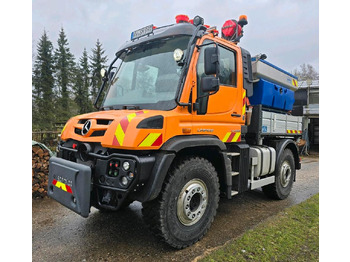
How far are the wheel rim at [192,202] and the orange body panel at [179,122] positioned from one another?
0.65 meters

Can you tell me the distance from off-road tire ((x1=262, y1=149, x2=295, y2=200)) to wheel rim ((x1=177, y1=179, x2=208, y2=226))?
233 centimetres

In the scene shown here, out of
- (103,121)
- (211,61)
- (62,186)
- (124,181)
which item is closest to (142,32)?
(211,61)

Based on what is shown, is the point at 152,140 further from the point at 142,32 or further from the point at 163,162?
the point at 142,32

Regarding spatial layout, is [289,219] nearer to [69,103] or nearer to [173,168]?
[173,168]

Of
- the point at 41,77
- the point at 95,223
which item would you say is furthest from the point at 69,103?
the point at 95,223

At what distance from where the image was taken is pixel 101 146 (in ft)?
8.76

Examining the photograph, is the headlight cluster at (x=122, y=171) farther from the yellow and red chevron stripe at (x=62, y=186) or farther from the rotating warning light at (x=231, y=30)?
the rotating warning light at (x=231, y=30)

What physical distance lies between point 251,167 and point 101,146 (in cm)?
264

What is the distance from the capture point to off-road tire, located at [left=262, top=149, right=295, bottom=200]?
4789 mm

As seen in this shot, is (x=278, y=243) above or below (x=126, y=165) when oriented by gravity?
below

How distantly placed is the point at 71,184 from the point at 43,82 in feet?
80.0

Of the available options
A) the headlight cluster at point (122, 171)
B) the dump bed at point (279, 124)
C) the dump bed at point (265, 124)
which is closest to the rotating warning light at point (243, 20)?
the dump bed at point (265, 124)

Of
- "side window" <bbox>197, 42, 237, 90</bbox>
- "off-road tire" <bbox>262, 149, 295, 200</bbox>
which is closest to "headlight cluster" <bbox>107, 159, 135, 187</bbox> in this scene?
"side window" <bbox>197, 42, 237, 90</bbox>

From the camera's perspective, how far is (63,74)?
2588cm
